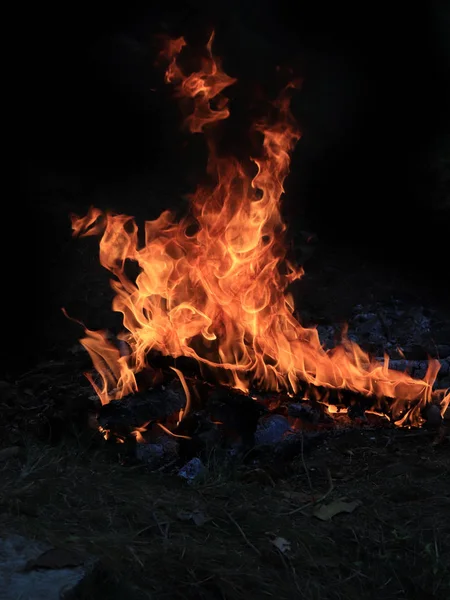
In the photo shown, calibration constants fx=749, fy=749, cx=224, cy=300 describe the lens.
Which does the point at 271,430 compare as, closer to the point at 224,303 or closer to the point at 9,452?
the point at 224,303

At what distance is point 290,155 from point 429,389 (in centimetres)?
242

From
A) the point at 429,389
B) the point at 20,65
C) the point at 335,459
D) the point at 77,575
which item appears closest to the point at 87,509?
the point at 77,575

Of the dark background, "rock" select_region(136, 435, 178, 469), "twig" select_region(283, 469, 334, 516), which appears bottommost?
"rock" select_region(136, 435, 178, 469)

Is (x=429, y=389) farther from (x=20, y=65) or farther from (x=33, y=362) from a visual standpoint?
(x=20, y=65)

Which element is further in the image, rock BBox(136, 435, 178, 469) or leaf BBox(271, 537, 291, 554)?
rock BBox(136, 435, 178, 469)

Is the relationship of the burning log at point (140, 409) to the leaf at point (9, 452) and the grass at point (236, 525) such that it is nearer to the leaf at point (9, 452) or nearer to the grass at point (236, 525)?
the grass at point (236, 525)

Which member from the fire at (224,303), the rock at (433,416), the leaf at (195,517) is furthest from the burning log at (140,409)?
the rock at (433,416)

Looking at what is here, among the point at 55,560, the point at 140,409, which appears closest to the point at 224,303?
the point at 140,409

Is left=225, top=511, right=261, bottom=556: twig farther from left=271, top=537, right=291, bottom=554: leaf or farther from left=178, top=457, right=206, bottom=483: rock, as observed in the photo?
left=178, top=457, right=206, bottom=483: rock

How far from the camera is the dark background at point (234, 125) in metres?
5.41

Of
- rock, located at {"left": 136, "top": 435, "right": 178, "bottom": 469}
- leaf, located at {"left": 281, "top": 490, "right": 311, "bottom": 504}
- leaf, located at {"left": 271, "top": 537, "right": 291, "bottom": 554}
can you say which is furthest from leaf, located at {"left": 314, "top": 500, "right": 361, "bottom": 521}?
rock, located at {"left": 136, "top": 435, "right": 178, "bottom": 469}

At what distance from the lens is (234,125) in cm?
596

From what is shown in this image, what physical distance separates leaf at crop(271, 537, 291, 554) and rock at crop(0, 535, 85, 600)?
0.84 m

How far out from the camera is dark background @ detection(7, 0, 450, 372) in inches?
213
